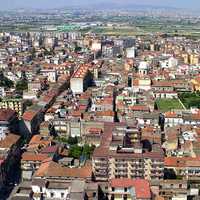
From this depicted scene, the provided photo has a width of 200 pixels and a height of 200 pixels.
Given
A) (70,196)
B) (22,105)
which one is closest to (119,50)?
(22,105)

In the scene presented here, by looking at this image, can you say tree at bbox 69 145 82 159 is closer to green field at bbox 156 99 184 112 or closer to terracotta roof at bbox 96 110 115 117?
terracotta roof at bbox 96 110 115 117

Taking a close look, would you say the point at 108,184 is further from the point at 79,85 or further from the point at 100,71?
the point at 100,71

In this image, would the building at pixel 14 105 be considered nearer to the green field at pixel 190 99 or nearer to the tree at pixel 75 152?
the tree at pixel 75 152

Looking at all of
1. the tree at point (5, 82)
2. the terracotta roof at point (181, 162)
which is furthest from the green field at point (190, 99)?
the tree at point (5, 82)

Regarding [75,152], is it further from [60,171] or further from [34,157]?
[60,171]

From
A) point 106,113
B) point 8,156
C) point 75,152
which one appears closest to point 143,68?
point 106,113

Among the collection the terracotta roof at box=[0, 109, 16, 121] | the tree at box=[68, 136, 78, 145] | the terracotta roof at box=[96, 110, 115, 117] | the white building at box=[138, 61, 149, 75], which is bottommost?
the tree at box=[68, 136, 78, 145]

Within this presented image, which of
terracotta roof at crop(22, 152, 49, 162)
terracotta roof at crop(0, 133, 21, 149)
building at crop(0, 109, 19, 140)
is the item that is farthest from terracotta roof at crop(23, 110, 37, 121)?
terracotta roof at crop(22, 152, 49, 162)
